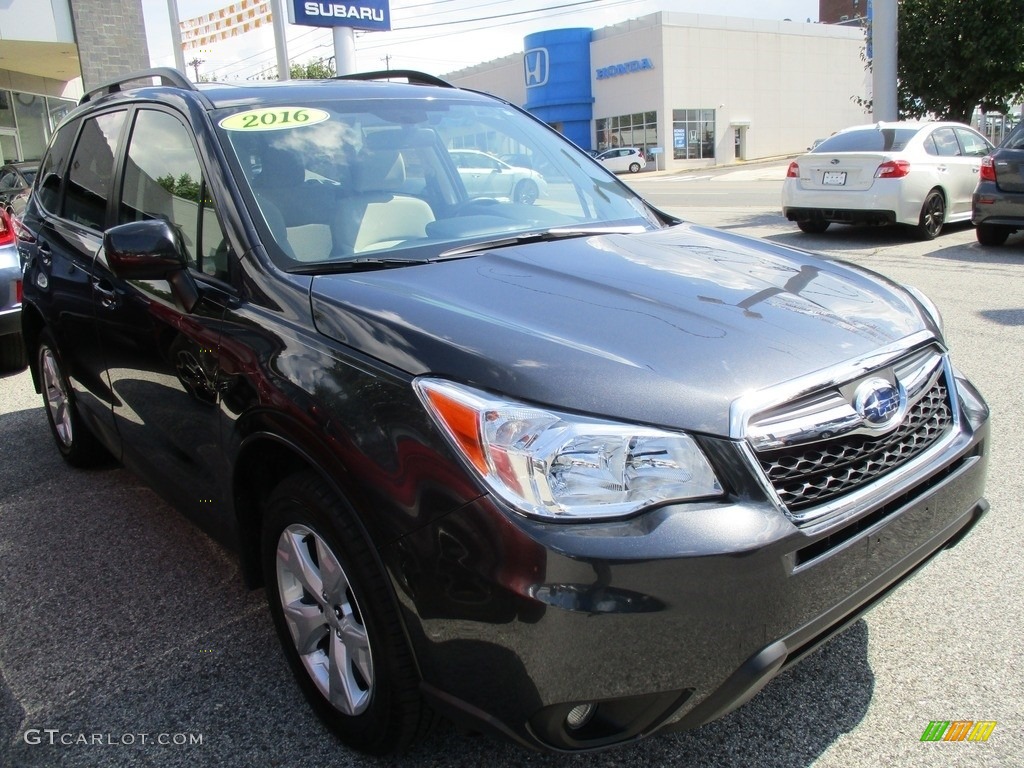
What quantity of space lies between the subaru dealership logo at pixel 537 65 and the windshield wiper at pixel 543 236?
5808 centimetres

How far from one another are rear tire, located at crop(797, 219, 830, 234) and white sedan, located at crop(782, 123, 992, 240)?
0.03 meters

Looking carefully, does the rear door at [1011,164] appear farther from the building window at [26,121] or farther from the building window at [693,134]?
the building window at [693,134]

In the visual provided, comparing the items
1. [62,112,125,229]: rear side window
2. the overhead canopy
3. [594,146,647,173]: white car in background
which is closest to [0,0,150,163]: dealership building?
the overhead canopy

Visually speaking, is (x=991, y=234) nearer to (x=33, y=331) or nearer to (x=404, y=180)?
(x=404, y=180)

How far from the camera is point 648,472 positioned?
1.88 meters

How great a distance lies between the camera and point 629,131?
56219 millimetres

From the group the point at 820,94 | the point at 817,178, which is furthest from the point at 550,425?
the point at 820,94

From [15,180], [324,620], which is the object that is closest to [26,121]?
[15,180]

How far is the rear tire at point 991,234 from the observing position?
10.5m

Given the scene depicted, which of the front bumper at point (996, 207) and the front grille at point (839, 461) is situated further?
the front bumper at point (996, 207)

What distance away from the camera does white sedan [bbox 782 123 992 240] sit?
1116 cm

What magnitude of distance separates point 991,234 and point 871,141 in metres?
2.05

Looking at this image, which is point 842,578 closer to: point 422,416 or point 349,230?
point 422,416

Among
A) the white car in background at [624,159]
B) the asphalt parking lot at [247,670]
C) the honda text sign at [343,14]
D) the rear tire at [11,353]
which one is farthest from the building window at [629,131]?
the asphalt parking lot at [247,670]
